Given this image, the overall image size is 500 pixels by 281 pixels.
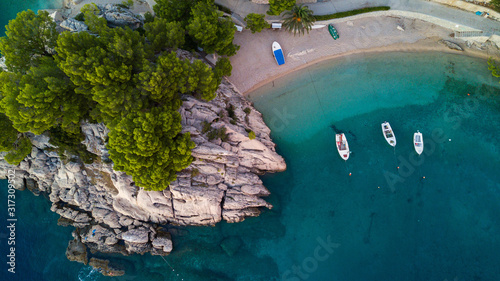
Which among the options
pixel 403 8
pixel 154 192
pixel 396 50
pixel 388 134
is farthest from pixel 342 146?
pixel 154 192

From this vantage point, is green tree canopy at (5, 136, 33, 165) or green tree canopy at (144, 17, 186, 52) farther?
green tree canopy at (5, 136, 33, 165)

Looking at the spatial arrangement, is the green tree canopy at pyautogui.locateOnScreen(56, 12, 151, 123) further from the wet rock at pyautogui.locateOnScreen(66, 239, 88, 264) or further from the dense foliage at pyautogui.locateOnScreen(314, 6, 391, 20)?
the dense foliage at pyautogui.locateOnScreen(314, 6, 391, 20)

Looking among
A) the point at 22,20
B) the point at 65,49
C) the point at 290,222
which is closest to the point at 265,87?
the point at 290,222

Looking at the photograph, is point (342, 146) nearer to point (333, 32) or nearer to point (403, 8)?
point (333, 32)

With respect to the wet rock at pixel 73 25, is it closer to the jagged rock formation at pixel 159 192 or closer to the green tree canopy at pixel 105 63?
the green tree canopy at pixel 105 63

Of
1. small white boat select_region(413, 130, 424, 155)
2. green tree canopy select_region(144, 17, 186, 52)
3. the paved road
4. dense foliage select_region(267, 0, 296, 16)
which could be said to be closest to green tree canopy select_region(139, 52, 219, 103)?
green tree canopy select_region(144, 17, 186, 52)

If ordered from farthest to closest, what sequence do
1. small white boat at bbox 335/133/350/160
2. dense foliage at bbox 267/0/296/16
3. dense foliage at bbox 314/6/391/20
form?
small white boat at bbox 335/133/350/160 < dense foliage at bbox 314/6/391/20 < dense foliage at bbox 267/0/296/16

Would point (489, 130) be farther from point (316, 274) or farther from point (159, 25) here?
point (159, 25)

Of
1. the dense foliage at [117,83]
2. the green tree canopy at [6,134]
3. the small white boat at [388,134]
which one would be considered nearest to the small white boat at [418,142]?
the small white boat at [388,134]
